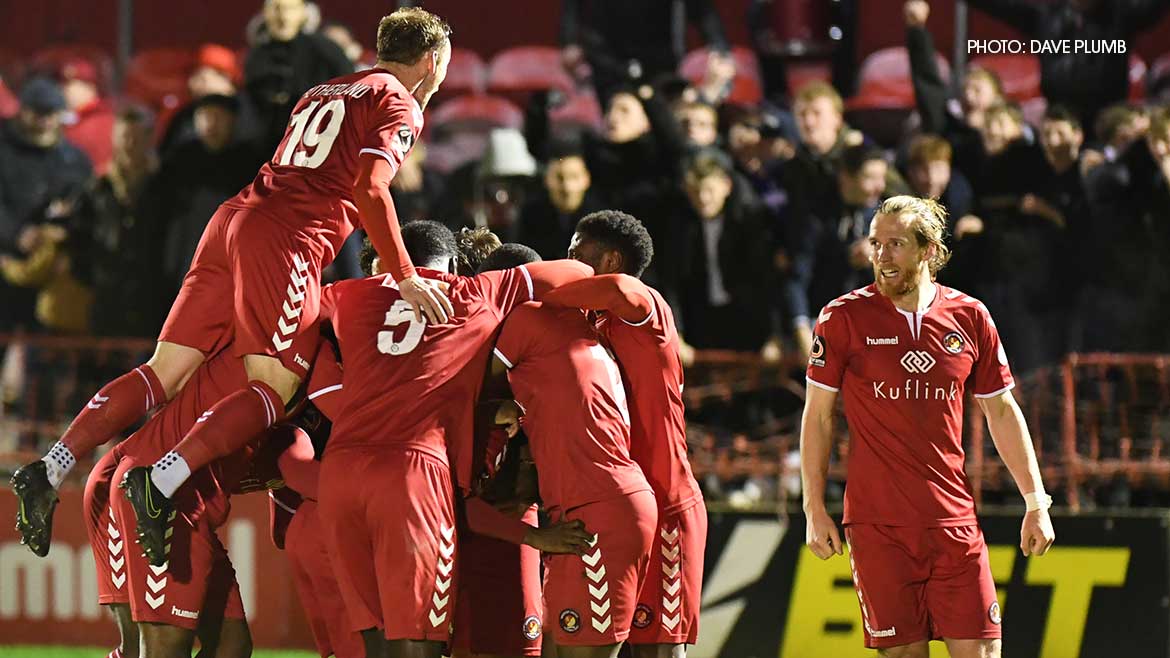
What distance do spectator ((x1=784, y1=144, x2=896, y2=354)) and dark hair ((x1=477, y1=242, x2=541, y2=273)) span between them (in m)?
3.23

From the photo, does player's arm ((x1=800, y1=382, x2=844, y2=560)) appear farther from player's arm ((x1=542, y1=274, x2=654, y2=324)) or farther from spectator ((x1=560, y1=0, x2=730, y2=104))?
spectator ((x1=560, y1=0, x2=730, y2=104))

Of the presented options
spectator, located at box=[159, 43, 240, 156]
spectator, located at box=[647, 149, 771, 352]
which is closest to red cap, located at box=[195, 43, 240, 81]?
spectator, located at box=[159, 43, 240, 156]

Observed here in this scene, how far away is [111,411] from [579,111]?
6.06 meters

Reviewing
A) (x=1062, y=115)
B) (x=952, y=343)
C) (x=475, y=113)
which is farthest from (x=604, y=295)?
(x=475, y=113)

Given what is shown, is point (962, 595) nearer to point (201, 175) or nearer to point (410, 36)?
point (410, 36)

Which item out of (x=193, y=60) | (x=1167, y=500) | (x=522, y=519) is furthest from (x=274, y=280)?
(x=193, y=60)

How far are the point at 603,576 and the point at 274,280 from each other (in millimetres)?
1623

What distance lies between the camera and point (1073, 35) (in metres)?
10.3

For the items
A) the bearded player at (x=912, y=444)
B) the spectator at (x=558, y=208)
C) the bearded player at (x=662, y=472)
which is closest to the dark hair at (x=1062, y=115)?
the spectator at (x=558, y=208)

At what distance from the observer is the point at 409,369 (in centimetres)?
566

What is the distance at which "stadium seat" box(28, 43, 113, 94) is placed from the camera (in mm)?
12445

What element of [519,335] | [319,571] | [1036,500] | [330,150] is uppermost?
[330,150]

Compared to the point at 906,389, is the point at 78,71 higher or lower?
higher

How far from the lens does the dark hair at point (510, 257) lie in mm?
6574
